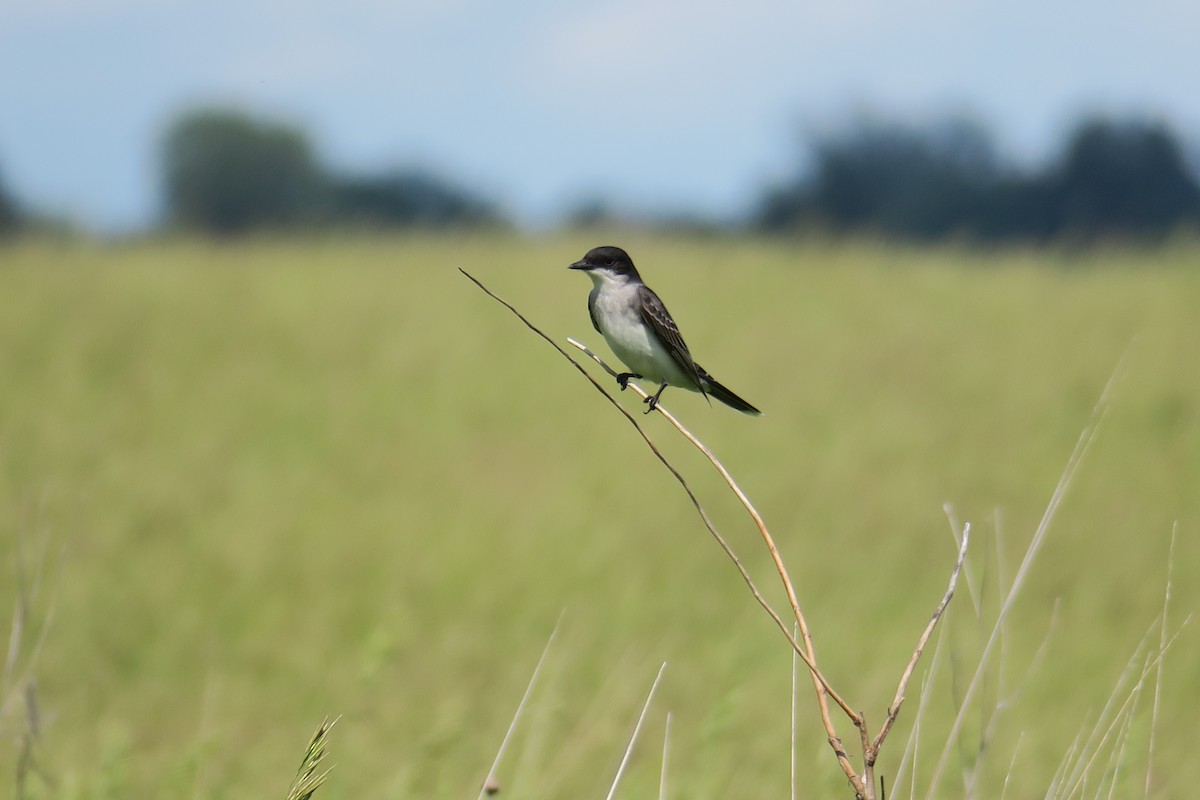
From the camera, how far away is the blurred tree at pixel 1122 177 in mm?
46375

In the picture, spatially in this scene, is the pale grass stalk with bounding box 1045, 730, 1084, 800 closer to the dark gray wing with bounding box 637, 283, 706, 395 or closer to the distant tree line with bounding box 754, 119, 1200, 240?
the dark gray wing with bounding box 637, 283, 706, 395

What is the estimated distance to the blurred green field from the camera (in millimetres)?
9070

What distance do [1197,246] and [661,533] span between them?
61.5 feet

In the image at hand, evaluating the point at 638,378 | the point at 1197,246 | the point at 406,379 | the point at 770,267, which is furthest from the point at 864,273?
the point at 638,378

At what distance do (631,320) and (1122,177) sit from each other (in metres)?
50.6

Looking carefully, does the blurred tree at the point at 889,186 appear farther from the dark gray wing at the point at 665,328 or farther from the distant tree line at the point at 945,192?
the dark gray wing at the point at 665,328

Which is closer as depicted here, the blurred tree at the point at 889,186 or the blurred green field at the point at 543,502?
the blurred green field at the point at 543,502

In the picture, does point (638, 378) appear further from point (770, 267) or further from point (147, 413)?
point (770, 267)

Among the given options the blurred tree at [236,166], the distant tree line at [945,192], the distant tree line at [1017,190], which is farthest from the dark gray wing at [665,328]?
the blurred tree at [236,166]

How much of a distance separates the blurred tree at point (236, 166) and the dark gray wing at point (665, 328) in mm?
77809

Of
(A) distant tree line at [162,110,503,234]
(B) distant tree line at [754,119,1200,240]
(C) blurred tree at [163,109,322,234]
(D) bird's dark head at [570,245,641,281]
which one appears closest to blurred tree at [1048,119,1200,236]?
(B) distant tree line at [754,119,1200,240]

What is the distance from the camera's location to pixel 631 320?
4094 millimetres

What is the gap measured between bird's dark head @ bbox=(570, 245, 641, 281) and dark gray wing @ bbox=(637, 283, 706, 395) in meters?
0.09

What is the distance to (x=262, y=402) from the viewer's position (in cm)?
2030
